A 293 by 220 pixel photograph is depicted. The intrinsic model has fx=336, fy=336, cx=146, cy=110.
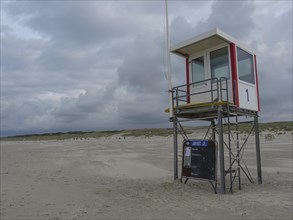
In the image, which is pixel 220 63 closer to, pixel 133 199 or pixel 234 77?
pixel 234 77

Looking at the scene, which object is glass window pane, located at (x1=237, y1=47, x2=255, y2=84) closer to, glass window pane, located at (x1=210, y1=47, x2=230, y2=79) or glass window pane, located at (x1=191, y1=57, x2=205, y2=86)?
glass window pane, located at (x1=210, y1=47, x2=230, y2=79)

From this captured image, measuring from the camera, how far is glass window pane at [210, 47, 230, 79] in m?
13.1

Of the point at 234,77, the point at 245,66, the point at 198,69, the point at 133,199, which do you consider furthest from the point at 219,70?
the point at 133,199

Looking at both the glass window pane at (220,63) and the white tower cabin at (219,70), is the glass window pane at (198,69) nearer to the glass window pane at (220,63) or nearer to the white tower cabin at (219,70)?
the white tower cabin at (219,70)

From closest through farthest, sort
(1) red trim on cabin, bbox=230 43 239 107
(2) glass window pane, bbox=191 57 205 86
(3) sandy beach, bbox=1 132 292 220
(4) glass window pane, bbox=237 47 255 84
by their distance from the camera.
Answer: (3) sandy beach, bbox=1 132 292 220
(1) red trim on cabin, bbox=230 43 239 107
(4) glass window pane, bbox=237 47 255 84
(2) glass window pane, bbox=191 57 205 86

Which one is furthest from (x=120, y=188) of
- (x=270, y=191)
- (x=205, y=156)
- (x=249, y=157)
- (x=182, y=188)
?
(x=249, y=157)

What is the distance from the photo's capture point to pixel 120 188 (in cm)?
1368

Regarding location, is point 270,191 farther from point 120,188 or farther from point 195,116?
point 120,188

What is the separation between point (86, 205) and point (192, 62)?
24.2ft

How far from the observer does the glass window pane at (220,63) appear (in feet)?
42.9

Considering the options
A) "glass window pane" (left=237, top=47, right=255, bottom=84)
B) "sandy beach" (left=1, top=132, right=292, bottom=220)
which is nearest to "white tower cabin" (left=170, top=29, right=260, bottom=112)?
"glass window pane" (left=237, top=47, right=255, bottom=84)

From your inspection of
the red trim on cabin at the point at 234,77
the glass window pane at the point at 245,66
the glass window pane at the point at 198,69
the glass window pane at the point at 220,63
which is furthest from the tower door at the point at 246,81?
the glass window pane at the point at 198,69

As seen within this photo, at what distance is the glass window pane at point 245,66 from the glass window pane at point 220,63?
55cm

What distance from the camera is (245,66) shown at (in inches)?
538
